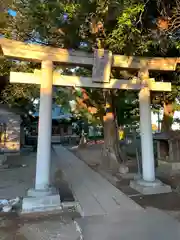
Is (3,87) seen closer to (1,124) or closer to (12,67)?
(12,67)

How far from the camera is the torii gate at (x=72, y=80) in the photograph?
5867 mm

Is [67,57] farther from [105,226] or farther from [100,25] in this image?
[105,226]

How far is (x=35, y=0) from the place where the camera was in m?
6.38

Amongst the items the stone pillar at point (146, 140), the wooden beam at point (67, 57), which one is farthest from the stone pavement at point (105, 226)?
the wooden beam at point (67, 57)

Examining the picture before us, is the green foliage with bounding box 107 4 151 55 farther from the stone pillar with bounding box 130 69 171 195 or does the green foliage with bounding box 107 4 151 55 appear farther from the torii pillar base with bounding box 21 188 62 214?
the torii pillar base with bounding box 21 188 62 214

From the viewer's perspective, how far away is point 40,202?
5.42 m

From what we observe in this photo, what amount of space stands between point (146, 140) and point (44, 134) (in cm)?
279

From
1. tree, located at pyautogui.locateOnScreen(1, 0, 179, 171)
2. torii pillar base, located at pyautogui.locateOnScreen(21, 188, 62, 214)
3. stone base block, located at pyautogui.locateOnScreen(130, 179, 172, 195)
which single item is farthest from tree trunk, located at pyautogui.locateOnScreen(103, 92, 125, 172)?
torii pillar base, located at pyautogui.locateOnScreen(21, 188, 62, 214)

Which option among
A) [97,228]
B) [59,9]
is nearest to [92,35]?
[59,9]

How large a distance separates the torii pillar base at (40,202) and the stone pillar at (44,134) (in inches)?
7.2

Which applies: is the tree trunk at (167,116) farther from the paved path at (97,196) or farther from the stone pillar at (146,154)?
the stone pillar at (146,154)

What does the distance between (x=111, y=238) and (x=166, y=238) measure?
2.74ft

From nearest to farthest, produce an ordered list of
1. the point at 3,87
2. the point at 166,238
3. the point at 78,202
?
1. the point at 166,238
2. the point at 78,202
3. the point at 3,87

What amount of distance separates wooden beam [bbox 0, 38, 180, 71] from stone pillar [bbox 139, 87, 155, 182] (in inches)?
30.8
